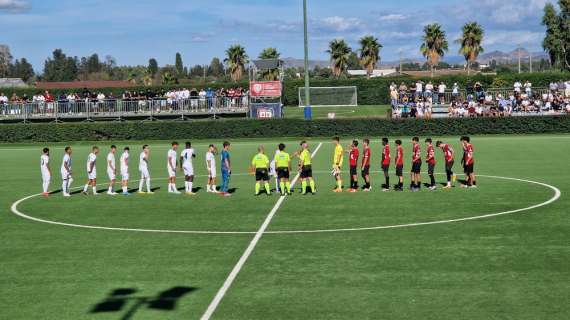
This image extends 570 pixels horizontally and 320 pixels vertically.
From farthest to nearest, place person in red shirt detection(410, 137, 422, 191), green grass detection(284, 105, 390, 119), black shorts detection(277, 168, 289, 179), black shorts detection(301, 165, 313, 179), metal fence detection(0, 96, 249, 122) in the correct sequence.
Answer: green grass detection(284, 105, 390, 119)
metal fence detection(0, 96, 249, 122)
person in red shirt detection(410, 137, 422, 191)
black shorts detection(301, 165, 313, 179)
black shorts detection(277, 168, 289, 179)

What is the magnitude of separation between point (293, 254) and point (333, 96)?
5850 centimetres

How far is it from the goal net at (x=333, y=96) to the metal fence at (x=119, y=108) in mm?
16557

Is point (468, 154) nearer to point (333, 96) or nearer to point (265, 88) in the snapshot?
point (265, 88)

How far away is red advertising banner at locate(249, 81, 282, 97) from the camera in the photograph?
57.9 meters

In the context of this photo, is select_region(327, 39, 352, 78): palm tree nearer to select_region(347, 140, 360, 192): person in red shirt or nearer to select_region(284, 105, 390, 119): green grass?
select_region(284, 105, 390, 119): green grass

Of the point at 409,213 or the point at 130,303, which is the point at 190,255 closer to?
the point at 130,303

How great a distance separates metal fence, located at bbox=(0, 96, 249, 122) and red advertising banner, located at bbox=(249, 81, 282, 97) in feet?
3.96

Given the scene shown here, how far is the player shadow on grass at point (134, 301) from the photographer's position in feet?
38.2

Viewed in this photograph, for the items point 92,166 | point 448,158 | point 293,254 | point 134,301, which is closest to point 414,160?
point 448,158

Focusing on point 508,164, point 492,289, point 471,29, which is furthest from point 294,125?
point 471,29

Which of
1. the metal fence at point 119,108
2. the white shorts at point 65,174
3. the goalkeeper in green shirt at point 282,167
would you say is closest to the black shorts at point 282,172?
the goalkeeper in green shirt at point 282,167

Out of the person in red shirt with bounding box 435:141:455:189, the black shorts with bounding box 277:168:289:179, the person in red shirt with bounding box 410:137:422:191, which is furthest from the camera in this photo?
the person in red shirt with bounding box 435:141:455:189

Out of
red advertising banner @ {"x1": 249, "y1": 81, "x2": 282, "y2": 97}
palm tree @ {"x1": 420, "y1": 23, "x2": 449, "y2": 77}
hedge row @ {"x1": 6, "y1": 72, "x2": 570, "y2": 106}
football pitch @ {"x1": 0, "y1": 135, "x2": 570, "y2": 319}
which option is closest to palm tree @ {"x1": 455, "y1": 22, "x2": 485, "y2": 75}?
palm tree @ {"x1": 420, "y1": 23, "x2": 449, "y2": 77}

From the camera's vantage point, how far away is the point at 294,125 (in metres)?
51.1
